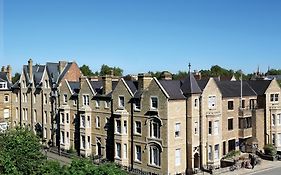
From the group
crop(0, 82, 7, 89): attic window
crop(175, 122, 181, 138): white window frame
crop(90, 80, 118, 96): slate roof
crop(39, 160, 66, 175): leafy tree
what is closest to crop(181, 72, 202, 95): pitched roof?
crop(175, 122, 181, 138): white window frame

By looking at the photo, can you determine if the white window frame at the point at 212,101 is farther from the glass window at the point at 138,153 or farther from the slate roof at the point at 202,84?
the glass window at the point at 138,153

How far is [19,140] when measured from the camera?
117 ft

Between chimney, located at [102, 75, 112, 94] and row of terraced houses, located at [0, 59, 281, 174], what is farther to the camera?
chimney, located at [102, 75, 112, 94]

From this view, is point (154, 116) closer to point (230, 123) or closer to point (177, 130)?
point (177, 130)

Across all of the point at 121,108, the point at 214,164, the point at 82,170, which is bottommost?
the point at 214,164

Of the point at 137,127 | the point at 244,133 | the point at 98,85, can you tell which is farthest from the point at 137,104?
the point at 244,133

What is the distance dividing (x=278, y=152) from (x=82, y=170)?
3699 centimetres

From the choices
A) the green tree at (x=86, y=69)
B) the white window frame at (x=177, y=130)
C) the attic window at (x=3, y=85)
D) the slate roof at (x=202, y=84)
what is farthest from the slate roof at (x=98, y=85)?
the green tree at (x=86, y=69)

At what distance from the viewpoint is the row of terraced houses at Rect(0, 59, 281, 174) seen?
45.2 meters

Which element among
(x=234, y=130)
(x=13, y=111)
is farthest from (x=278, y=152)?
(x=13, y=111)

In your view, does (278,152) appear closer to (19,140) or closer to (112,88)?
(112,88)

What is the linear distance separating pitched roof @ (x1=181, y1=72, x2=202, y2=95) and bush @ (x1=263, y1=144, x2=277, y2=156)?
53.6 ft

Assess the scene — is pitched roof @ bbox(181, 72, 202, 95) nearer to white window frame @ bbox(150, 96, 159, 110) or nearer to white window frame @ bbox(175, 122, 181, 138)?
white window frame @ bbox(150, 96, 159, 110)

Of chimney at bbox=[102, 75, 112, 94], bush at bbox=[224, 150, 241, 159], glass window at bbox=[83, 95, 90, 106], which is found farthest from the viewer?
glass window at bbox=[83, 95, 90, 106]
